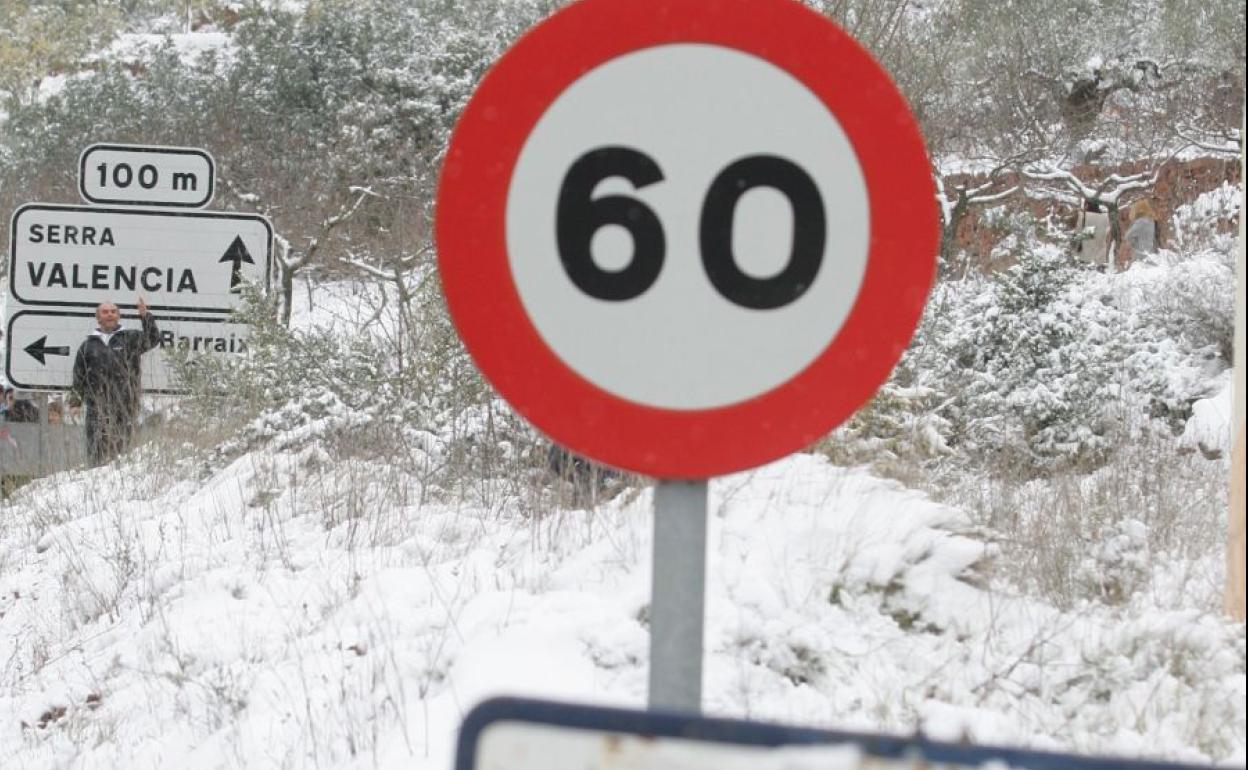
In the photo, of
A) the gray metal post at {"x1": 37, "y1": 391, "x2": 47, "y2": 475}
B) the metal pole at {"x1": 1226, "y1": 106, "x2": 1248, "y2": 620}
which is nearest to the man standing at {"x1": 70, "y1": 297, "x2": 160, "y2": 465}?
the gray metal post at {"x1": 37, "y1": 391, "x2": 47, "y2": 475}

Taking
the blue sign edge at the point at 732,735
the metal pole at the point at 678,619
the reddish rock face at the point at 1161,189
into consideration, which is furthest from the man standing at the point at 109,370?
the reddish rock face at the point at 1161,189

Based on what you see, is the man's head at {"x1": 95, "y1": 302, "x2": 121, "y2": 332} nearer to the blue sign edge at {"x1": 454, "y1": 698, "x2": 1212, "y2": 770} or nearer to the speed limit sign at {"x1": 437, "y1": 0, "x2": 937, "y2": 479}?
the speed limit sign at {"x1": 437, "y1": 0, "x2": 937, "y2": 479}

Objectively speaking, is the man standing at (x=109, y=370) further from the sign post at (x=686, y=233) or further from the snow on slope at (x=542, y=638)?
the sign post at (x=686, y=233)

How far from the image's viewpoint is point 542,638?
3.67 m

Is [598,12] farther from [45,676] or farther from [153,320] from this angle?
[153,320]

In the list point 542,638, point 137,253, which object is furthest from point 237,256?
point 542,638

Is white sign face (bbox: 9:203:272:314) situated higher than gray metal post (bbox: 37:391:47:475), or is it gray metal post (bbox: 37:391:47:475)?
white sign face (bbox: 9:203:272:314)

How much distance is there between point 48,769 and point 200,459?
3.26 meters

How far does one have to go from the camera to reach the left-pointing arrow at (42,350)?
982 cm

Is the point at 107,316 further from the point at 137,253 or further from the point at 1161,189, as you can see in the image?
the point at 1161,189

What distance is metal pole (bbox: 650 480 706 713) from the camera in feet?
6.46

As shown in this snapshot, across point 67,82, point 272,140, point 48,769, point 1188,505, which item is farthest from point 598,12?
point 67,82

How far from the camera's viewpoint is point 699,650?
1.98 metres

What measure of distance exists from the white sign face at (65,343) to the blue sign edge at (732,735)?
8.52 meters
